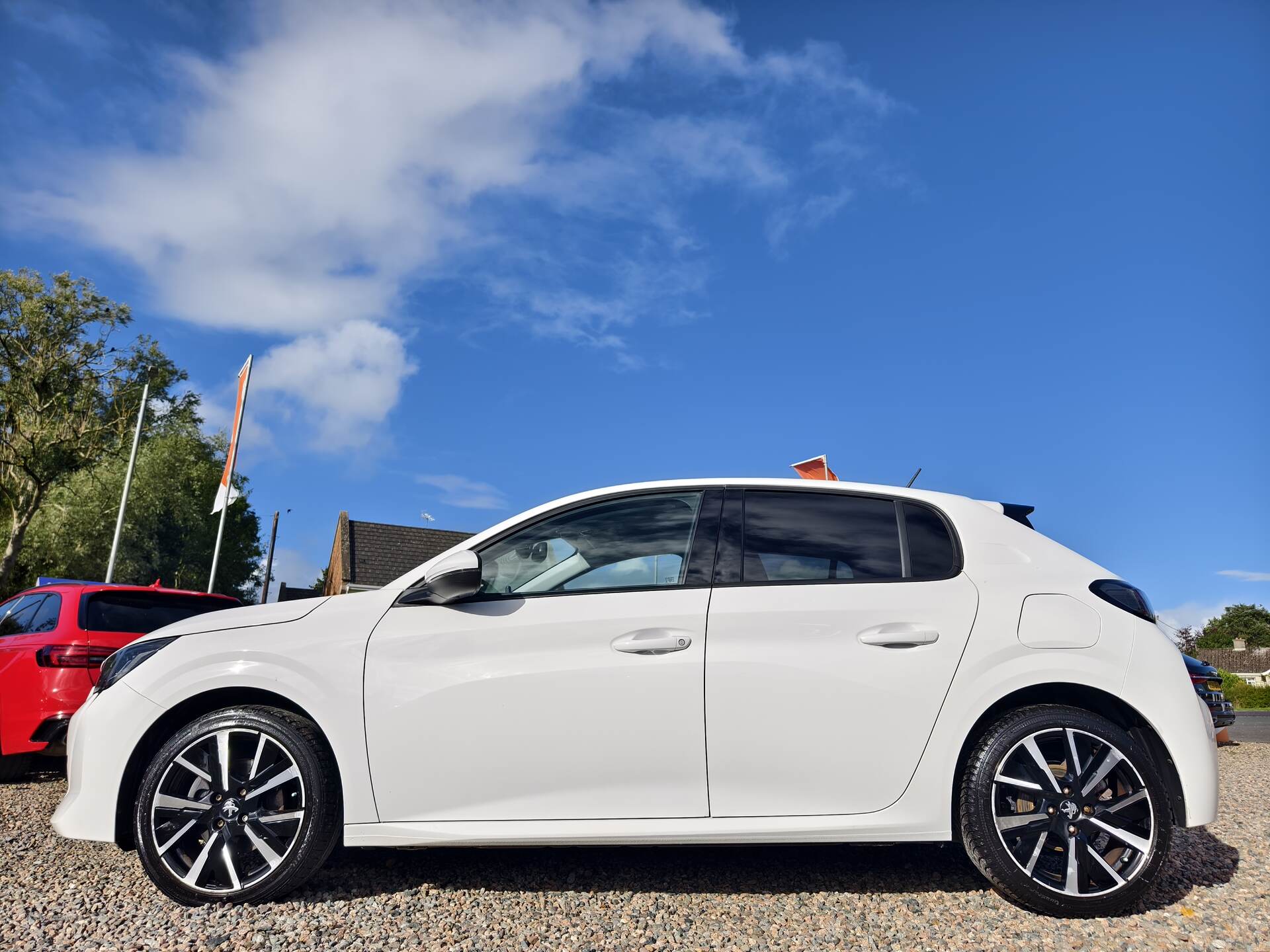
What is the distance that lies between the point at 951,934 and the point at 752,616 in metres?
1.36

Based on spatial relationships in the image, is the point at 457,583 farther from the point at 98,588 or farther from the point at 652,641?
the point at 98,588

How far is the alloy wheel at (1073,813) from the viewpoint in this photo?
11.3ft

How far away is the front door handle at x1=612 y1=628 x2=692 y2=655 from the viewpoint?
3.51 meters

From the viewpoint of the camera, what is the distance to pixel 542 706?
11.4 feet

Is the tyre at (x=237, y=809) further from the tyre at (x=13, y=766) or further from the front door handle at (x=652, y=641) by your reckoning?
the tyre at (x=13, y=766)

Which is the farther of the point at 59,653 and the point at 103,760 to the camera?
the point at 59,653

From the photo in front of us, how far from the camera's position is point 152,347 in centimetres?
3462

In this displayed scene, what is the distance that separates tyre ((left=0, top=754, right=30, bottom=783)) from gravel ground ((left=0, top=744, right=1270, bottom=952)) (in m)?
2.16

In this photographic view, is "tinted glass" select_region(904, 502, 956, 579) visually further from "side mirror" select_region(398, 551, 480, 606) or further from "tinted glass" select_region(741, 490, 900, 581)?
"side mirror" select_region(398, 551, 480, 606)

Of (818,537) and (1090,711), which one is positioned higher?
(818,537)

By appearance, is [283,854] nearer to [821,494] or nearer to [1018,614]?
[821,494]

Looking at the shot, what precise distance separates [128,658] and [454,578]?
60.1 inches

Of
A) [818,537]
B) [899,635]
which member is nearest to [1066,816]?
[899,635]

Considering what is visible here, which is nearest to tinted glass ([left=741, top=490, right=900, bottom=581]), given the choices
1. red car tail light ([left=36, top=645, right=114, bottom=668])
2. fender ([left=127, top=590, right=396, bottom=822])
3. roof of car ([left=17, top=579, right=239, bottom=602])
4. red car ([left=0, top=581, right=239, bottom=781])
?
fender ([left=127, top=590, right=396, bottom=822])
